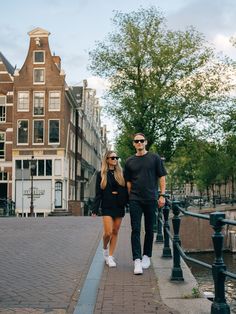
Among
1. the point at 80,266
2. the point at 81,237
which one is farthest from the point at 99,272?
the point at 81,237

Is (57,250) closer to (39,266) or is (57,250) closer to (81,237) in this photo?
(39,266)

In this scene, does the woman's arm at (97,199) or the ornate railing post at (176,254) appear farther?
the woman's arm at (97,199)

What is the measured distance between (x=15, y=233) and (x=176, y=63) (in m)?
26.4

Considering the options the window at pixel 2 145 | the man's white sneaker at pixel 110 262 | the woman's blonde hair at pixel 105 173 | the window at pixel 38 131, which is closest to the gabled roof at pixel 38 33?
the window at pixel 38 131

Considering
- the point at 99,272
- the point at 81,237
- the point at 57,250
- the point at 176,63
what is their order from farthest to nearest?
1. the point at 176,63
2. the point at 81,237
3. the point at 57,250
4. the point at 99,272

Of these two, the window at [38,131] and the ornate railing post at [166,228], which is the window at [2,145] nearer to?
the window at [38,131]

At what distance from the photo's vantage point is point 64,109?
42.5m

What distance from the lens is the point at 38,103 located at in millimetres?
42344

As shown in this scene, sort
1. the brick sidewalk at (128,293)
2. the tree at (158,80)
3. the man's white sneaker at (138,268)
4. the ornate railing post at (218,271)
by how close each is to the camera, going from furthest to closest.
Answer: the tree at (158,80) < the man's white sneaker at (138,268) < the brick sidewalk at (128,293) < the ornate railing post at (218,271)

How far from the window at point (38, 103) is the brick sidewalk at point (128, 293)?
1401 inches

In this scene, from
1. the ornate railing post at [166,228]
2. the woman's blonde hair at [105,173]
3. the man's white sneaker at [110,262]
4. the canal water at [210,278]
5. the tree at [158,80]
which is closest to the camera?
the woman's blonde hair at [105,173]

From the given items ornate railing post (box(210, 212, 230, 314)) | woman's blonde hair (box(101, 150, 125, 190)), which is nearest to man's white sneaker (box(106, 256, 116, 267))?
woman's blonde hair (box(101, 150, 125, 190))

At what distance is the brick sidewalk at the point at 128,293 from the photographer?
16.0 feet

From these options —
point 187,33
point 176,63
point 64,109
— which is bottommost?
point 64,109
